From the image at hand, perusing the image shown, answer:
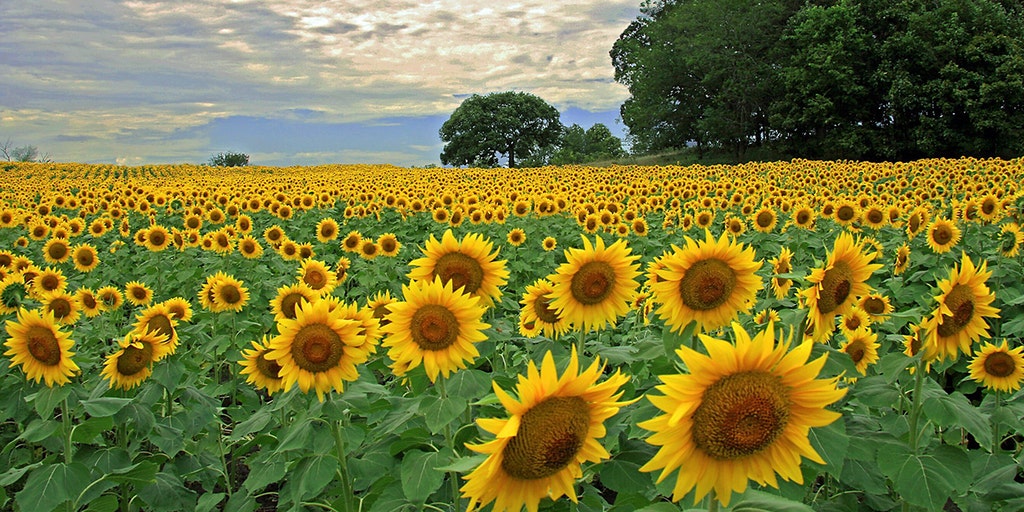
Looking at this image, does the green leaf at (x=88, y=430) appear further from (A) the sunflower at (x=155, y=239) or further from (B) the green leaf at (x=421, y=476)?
(A) the sunflower at (x=155, y=239)

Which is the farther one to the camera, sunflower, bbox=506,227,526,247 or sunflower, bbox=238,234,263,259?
sunflower, bbox=506,227,526,247

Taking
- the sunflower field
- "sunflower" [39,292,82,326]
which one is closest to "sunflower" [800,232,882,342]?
the sunflower field

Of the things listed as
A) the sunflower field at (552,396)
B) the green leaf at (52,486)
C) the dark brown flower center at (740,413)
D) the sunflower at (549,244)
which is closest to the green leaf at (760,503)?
the sunflower field at (552,396)

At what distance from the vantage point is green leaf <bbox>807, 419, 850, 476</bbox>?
175 centimetres

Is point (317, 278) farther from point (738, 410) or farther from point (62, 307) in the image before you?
point (738, 410)

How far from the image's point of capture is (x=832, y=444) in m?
1.79

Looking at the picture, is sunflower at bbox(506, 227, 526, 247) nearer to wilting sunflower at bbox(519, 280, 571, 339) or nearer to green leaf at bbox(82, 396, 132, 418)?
wilting sunflower at bbox(519, 280, 571, 339)

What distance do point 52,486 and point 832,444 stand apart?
10.4 ft

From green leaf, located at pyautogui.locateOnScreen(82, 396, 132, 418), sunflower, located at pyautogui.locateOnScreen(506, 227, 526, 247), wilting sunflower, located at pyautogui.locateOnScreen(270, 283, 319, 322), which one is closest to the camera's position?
green leaf, located at pyautogui.locateOnScreen(82, 396, 132, 418)

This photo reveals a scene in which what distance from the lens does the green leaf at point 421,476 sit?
2186mm

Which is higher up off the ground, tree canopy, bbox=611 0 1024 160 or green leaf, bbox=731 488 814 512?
tree canopy, bbox=611 0 1024 160

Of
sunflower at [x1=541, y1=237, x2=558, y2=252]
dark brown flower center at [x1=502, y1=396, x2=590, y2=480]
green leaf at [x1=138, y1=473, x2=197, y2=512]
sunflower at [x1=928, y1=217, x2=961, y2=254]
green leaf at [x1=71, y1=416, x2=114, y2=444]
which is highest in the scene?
dark brown flower center at [x1=502, y1=396, x2=590, y2=480]

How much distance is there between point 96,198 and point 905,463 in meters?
15.5

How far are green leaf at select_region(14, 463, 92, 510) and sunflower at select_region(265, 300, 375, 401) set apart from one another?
1318 millimetres
